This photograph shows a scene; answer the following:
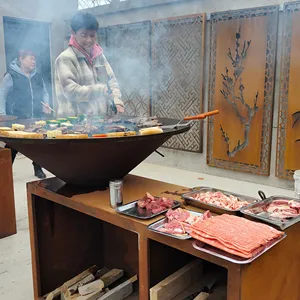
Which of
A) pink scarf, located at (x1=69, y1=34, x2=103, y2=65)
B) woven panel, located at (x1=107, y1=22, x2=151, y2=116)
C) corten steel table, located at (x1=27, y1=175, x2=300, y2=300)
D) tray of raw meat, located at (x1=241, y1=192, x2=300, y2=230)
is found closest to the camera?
corten steel table, located at (x1=27, y1=175, x2=300, y2=300)

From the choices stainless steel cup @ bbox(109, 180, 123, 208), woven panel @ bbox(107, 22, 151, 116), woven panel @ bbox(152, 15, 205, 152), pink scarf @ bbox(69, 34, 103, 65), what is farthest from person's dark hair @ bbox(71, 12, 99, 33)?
woven panel @ bbox(107, 22, 151, 116)

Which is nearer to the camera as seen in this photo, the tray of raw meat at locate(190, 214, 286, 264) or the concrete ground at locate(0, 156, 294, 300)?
the tray of raw meat at locate(190, 214, 286, 264)

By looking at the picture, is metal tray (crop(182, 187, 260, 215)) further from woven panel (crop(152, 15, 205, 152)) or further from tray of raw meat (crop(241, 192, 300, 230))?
woven panel (crop(152, 15, 205, 152))

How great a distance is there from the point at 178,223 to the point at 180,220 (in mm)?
39

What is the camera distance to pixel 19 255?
2.90 metres

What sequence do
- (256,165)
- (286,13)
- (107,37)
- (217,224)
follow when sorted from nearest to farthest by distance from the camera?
1. (217,224)
2. (286,13)
3. (256,165)
4. (107,37)

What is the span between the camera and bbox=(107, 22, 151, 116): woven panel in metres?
5.62

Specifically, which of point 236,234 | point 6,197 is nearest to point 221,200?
point 236,234

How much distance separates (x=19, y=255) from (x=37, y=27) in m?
5.07

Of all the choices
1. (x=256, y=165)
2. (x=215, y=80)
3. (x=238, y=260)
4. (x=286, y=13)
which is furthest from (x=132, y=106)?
(x=238, y=260)

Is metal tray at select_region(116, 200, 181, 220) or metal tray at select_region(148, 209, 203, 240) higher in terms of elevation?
metal tray at select_region(116, 200, 181, 220)

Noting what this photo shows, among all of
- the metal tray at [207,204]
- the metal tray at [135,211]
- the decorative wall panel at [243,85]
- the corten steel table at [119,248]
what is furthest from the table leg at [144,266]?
the decorative wall panel at [243,85]

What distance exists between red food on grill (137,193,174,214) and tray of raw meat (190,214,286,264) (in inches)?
11.9

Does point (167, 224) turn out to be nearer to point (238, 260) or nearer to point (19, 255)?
point (238, 260)
